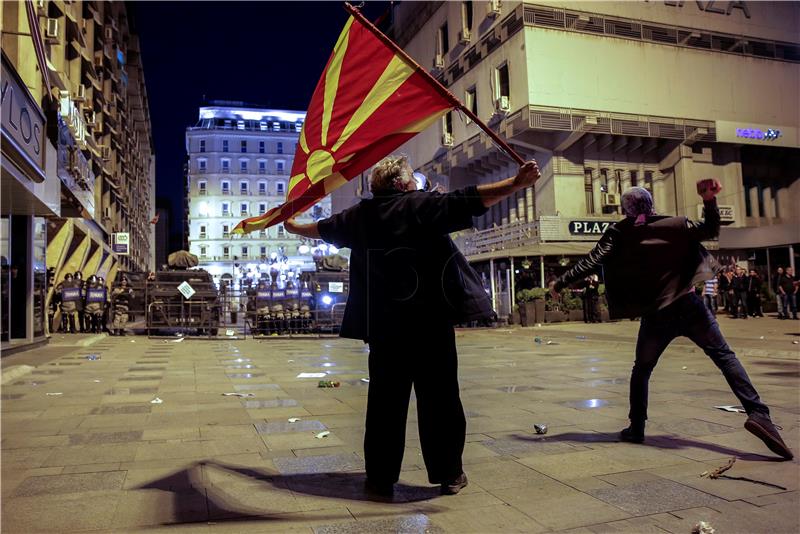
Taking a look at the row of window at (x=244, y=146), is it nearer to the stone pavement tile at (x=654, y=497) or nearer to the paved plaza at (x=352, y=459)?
the paved plaza at (x=352, y=459)

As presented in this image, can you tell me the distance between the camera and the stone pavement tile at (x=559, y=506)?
3.01m

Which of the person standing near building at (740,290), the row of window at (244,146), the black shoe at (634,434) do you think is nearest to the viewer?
the black shoe at (634,434)

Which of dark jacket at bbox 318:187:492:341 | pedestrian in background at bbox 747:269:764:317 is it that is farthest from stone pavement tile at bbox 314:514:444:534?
pedestrian in background at bbox 747:269:764:317

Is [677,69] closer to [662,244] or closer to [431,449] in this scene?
[662,244]

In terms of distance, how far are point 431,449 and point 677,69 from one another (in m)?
32.5

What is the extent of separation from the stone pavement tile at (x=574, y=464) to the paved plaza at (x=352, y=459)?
0.02 metres

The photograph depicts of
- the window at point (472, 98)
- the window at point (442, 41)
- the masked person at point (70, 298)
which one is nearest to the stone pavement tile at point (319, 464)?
the masked person at point (70, 298)

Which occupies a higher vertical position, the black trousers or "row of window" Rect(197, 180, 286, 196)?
"row of window" Rect(197, 180, 286, 196)

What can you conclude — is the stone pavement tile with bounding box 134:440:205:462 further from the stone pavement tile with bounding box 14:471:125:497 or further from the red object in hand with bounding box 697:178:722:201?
the red object in hand with bounding box 697:178:722:201

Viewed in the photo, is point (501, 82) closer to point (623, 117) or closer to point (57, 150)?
point (623, 117)

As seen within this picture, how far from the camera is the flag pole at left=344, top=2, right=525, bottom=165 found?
3398 mm

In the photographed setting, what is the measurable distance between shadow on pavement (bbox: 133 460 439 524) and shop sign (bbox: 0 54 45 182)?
778cm

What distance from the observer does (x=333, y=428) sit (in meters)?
5.26

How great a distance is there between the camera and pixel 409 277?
347cm
